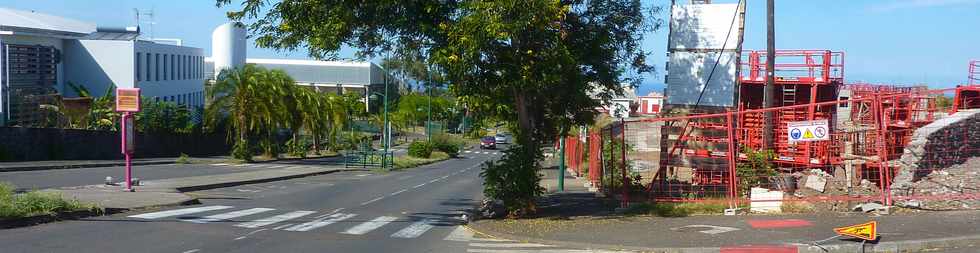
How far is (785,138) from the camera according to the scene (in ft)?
63.3

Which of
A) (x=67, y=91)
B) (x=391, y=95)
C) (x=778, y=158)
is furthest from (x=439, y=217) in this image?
(x=391, y=95)

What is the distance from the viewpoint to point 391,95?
112 m

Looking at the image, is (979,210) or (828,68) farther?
(828,68)

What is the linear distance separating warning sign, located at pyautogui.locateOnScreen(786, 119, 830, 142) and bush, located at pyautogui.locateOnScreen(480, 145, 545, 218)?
4.36 m

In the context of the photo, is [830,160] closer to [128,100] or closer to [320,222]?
[320,222]

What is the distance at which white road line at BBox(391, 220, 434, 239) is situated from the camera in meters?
14.9

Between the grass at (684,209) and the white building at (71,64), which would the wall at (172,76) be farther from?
the grass at (684,209)

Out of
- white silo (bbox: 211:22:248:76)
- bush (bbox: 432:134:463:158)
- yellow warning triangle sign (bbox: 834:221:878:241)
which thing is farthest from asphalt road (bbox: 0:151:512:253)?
white silo (bbox: 211:22:248:76)

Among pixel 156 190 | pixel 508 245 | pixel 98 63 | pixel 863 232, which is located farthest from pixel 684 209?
pixel 98 63

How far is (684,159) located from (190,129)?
119 feet

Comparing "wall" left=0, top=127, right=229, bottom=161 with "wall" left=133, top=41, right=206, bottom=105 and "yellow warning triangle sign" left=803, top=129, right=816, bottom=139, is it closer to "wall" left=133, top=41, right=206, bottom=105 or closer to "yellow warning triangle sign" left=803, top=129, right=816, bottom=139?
"wall" left=133, top=41, right=206, bottom=105

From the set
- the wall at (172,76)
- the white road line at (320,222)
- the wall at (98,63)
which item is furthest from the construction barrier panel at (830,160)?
the wall at (172,76)

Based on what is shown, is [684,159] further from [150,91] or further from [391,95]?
[391,95]

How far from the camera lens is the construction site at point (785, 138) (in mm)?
14836
